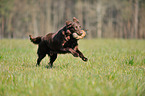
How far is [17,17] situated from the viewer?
44.5 metres

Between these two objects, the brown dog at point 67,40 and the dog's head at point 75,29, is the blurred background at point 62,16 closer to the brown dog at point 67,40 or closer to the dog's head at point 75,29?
the brown dog at point 67,40

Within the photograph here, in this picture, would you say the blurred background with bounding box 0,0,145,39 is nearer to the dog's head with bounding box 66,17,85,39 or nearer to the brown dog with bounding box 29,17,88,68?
the brown dog with bounding box 29,17,88,68

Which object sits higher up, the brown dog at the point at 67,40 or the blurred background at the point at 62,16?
the blurred background at the point at 62,16

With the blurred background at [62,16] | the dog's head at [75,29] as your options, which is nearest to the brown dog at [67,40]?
the dog's head at [75,29]

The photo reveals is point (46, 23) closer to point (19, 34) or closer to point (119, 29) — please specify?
point (19, 34)

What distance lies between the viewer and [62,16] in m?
49.9

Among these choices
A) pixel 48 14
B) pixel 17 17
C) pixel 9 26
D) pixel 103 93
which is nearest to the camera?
pixel 103 93

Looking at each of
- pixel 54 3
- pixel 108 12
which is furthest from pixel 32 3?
pixel 108 12

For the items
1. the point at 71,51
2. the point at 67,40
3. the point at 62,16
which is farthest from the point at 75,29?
the point at 62,16

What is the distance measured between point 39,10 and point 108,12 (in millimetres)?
19136

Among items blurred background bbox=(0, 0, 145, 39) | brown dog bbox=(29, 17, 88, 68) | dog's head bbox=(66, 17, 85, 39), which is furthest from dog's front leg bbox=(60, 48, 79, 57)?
blurred background bbox=(0, 0, 145, 39)

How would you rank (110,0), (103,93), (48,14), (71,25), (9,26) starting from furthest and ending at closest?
(48,14)
(9,26)
(110,0)
(71,25)
(103,93)

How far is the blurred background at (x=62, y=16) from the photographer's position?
37.0 metres

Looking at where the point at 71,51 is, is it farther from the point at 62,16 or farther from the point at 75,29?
the point at 62,16
